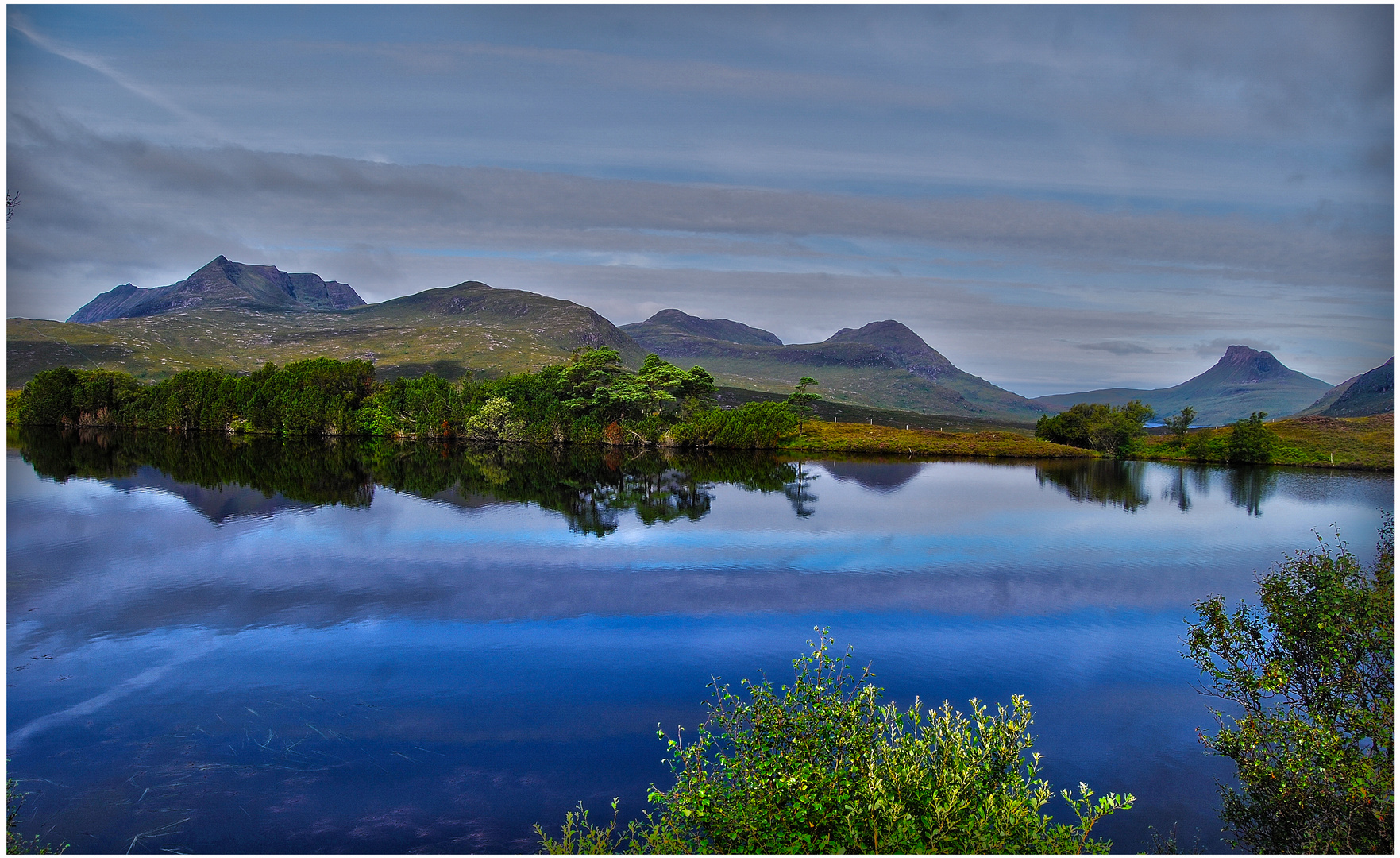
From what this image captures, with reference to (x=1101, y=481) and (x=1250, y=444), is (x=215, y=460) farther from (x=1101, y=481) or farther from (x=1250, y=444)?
(x=1250, y=444)

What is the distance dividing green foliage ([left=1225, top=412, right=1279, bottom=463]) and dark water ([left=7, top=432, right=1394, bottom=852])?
55.5 m

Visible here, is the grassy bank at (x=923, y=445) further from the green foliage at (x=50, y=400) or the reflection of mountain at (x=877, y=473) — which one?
the green foliage at (x=50, y=400)

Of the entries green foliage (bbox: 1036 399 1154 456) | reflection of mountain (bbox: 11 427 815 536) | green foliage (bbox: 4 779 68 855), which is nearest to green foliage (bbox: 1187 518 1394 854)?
green foliage (bbox: 4 779 68 855)

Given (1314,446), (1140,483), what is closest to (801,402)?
(1140,483)

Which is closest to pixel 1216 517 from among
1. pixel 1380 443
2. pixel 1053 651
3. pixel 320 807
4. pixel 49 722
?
pixel 1053 651

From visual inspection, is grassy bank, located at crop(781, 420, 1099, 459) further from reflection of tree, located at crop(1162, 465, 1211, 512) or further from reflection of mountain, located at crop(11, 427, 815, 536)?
reflection of tree, located at crop(1162, 465, 1211, 512)

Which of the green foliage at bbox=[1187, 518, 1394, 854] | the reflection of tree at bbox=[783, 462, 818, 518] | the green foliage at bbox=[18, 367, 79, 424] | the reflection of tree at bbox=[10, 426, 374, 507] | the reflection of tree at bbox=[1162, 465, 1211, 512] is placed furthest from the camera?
the green foliage at bbox=[18, 367, 79, 424]

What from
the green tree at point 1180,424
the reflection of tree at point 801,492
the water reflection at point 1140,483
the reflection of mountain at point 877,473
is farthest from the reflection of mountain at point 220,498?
the green tree at point 1180,424

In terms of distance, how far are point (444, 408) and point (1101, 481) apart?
8939 centimetres

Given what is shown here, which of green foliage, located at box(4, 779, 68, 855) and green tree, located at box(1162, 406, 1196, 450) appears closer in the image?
green foliage, located at box(4, 779, 68, 855)

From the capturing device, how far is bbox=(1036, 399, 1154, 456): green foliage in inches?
4749

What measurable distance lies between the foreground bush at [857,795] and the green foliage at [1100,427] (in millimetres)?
120711

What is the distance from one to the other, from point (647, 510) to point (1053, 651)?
3092 centimetres

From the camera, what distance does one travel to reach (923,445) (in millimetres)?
115938
